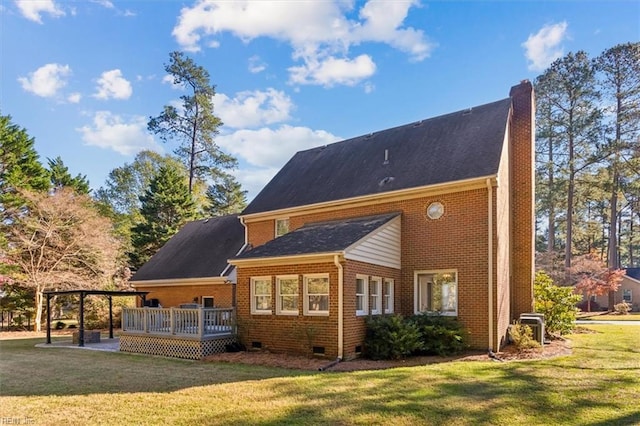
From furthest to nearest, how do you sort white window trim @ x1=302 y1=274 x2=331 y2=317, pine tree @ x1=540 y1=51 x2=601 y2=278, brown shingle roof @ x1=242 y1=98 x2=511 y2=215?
pine tree @ x1=540 y1=51 x2=601 y2=278, brown shingle roof @ x1=242 y1=98 x2=511 y2=215, white window trim @ x1=302 y1=274 x2=331 y2=317

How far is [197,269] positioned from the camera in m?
19.7

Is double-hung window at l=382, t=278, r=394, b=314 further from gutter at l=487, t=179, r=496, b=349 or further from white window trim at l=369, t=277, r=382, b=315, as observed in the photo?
gutter at l=487, t=179, r=496, b=349

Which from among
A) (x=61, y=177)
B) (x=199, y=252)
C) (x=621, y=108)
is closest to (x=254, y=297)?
(x=199, y=252)

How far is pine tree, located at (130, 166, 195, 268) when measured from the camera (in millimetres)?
30828

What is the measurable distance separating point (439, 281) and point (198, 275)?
1114cm

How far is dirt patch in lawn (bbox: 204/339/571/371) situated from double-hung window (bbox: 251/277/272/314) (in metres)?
1.27

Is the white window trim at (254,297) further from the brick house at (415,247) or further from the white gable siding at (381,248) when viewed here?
the white gable siding at (381,248)

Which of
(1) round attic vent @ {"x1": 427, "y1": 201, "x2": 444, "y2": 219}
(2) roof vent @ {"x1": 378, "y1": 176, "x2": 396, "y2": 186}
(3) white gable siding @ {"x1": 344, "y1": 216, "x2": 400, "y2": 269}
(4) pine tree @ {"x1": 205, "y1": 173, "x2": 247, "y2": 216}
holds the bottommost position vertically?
(3) white gable siding @ {"x1": 344, "y1": 216, "x2": 400, "y2": 269}

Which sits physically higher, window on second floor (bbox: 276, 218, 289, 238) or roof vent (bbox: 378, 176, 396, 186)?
roof vent (bbox: 378, 176, 396, 186)

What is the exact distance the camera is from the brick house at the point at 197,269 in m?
18.7

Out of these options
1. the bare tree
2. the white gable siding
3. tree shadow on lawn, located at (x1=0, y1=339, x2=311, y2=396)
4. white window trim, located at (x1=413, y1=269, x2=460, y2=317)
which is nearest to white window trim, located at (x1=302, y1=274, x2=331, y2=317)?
the white gable siding

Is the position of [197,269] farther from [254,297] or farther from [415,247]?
[415,247]

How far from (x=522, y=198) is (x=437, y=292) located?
182 inches

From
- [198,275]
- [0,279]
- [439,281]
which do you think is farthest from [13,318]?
[439,281]
